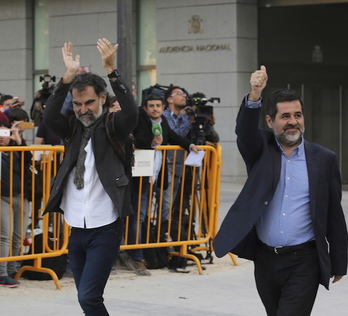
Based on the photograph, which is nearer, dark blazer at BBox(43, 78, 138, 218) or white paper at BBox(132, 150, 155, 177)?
dark blazer at BBox(43, 78, 138, 218)

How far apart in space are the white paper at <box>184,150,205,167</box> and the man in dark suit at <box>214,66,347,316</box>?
454cm

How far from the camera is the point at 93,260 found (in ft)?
18.7

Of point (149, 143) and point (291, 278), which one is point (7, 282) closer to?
point (149, 143)

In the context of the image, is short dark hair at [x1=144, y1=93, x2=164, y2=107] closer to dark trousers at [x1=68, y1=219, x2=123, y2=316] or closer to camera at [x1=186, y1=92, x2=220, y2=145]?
camera at [x1=186, y1=92, x2=220, y2=145]

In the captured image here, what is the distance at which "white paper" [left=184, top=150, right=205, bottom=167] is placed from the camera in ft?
32.4

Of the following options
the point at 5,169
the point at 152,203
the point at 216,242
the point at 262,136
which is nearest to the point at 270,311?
the point at 216,242

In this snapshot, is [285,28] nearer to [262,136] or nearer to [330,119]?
[330,119]

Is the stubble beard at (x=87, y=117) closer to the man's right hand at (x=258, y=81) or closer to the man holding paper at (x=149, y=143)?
the man's right hand at (x=258, y=81)

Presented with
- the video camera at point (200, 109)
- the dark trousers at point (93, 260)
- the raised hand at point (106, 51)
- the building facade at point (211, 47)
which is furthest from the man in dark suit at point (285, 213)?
the building facade at point (211, 47)

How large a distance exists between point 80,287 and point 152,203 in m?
4.30

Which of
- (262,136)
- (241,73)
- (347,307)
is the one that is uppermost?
(241,73)

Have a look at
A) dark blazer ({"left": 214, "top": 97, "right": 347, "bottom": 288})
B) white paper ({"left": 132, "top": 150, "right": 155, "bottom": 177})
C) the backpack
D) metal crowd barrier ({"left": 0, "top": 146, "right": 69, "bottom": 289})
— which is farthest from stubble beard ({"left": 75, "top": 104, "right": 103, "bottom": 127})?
white paper ({"left": 132, "top": 150, "right": 155, "bottom": 177})

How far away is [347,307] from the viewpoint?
26.3ft

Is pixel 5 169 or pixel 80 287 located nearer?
pixel 80 287
